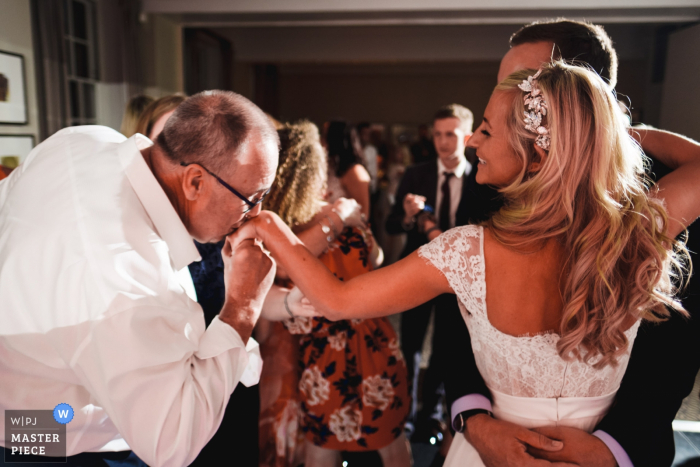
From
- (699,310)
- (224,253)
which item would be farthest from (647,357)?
(224,253)

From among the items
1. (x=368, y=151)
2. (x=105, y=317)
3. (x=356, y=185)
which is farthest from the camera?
(x=368, y=151)

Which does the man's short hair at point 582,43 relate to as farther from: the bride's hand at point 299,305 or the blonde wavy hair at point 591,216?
the bride's hand at point 299,305

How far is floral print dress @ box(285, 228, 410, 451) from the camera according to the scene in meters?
1.72

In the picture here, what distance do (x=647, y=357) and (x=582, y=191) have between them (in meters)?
0.56

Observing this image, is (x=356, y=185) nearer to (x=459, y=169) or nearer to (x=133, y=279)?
(x=459, y=169)

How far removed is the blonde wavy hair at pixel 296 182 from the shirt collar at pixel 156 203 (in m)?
0.67

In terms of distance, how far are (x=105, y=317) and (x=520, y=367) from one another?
0.91m

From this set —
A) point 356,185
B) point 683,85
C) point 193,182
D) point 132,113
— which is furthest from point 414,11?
point 193,182

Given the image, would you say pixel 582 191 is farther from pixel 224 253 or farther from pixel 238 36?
pixel 238 36

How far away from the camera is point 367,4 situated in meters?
4.78

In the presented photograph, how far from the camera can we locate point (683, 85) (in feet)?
12.3

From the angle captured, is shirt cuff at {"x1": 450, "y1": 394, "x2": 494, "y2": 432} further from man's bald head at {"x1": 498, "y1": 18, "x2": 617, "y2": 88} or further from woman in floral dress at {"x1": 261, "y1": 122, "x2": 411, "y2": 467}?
man's bald head at {"x1": 498, "y1": 18, "x2": 617, "y2": 88}

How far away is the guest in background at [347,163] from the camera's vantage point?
3.62m
